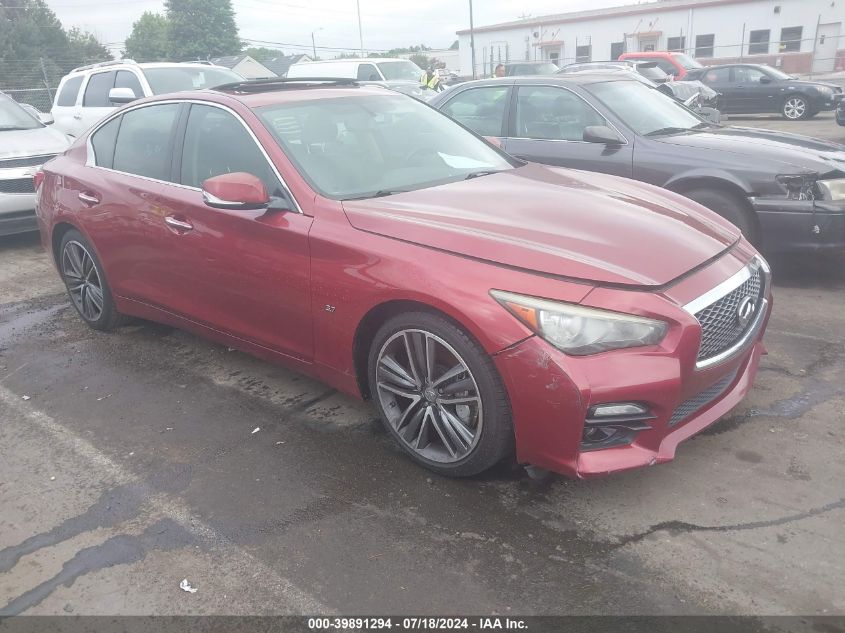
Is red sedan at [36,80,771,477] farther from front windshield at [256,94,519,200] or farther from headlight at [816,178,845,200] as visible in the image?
headlight at [816,178,845,200]

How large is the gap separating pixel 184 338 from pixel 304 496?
7.63ft

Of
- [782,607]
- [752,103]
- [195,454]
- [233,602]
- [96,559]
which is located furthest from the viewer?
[752,103]

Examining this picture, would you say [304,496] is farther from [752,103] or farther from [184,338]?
[752,103]

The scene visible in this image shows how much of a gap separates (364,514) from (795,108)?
18.8 meters

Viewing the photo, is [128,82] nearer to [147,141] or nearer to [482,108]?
[482,108]

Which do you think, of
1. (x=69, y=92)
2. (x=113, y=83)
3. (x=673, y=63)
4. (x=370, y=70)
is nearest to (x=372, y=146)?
(x=113, y=83)

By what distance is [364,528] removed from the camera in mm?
2832

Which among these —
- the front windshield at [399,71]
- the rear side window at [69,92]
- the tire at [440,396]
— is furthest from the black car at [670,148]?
the front windshield at [399,71]

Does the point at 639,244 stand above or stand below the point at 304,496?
above

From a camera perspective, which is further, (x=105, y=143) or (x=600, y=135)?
(x=600, y=135)

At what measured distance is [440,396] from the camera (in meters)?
3.04

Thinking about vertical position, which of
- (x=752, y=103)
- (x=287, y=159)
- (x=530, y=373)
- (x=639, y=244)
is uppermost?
(x=287, y=159)

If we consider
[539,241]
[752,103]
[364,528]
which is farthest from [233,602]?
[752,103]

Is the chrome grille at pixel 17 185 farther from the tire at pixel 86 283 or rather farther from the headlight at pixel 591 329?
the headlight at pixel 591 329
